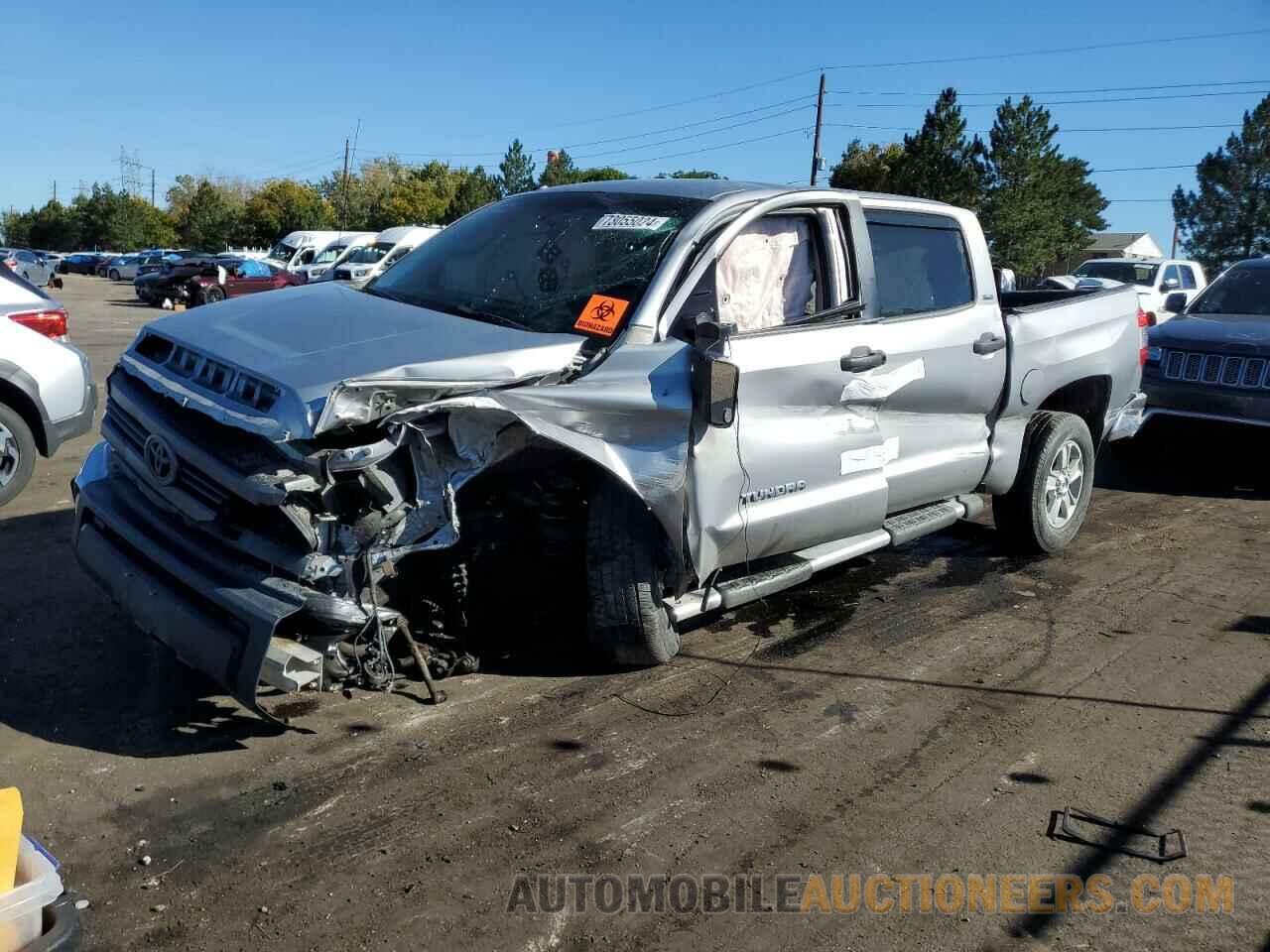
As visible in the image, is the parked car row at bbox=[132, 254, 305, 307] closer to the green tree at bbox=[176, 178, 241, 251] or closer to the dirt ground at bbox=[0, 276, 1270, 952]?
the dirt ground at bbox=[0, 276, 1270, 952]

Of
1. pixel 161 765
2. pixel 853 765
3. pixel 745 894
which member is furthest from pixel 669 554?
pixel 161 765

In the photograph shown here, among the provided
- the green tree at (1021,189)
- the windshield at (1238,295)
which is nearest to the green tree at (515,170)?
the green tree at (1021,189)

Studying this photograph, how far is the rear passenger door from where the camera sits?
16.8ft

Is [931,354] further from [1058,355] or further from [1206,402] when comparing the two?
[1206,402]

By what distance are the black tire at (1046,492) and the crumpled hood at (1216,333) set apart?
260cm

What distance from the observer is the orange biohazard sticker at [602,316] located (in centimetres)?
416

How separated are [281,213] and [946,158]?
42.2 metres

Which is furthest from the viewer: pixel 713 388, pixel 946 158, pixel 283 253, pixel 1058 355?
pixel 946 158

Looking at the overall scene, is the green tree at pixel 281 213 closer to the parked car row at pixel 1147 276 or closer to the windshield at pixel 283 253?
the windshield at pixel 283 253

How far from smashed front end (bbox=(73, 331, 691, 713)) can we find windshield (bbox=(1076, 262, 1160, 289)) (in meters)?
19.9

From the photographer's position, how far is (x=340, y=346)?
3801 millimetres

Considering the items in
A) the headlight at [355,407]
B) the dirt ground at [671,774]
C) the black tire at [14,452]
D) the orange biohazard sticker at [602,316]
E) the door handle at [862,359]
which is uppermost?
the orange biohazard sticker at [602,316]

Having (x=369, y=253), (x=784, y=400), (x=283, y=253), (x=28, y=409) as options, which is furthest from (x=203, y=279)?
(x=784, y=400)

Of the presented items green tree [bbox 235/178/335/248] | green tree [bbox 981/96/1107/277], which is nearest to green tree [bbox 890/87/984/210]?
green tree [bbox 981/96/1107/277]
